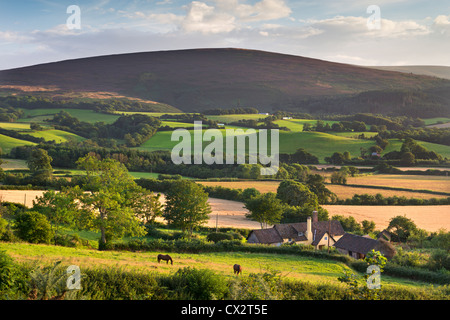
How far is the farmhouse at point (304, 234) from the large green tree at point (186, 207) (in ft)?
18.6

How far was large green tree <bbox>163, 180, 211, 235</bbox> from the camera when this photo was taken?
42.8 metres

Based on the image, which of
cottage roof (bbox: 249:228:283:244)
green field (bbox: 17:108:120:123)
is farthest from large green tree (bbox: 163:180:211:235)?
green field (bbox: 17:108:120:123)

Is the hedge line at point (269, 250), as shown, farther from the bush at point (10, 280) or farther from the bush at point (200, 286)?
the bush at point (10, 280)

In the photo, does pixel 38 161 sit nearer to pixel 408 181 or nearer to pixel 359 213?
pixel 359 213

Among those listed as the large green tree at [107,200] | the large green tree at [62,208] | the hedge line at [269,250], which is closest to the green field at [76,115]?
the large green tree at [62,208]

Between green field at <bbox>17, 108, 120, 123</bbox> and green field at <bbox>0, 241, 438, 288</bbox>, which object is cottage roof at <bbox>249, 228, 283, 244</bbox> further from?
green field at <bbox>17, 108, 120, 123</bbox>

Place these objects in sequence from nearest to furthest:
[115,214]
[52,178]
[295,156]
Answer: [115,214], [52,178], [295,156]

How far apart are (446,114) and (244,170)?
411ft

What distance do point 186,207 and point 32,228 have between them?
16834 millimetres

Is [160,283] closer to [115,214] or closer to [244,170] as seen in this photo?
[115,214]

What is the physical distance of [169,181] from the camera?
65.0 metres

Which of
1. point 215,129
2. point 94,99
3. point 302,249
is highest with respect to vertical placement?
point 94,99

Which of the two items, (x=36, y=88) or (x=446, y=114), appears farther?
(x=36, y=88)

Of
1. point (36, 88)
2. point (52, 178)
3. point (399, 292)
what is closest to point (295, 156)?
point (52, 178)
